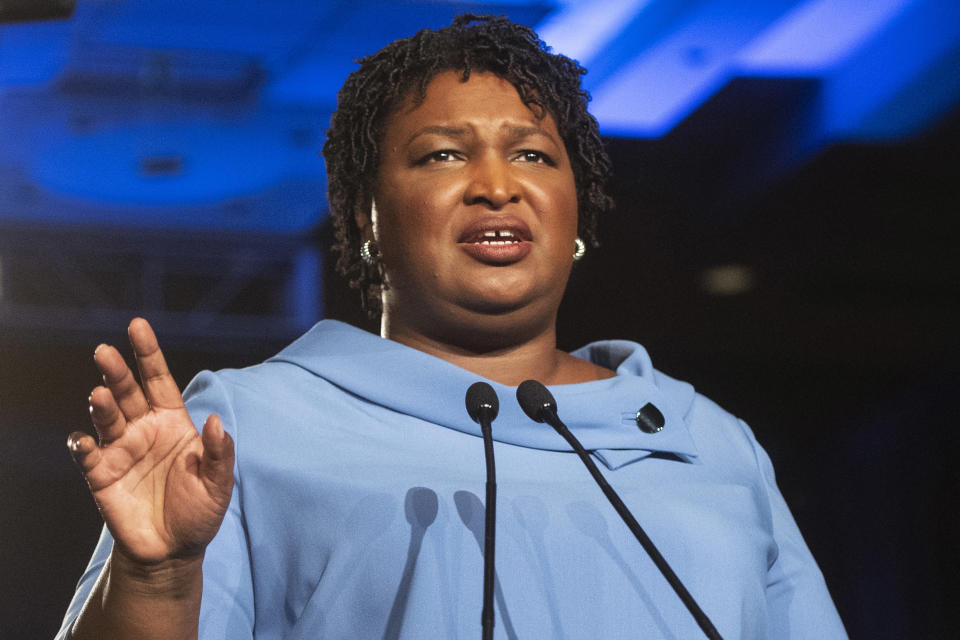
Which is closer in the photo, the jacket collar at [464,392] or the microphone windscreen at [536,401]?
the microphone windscreen at [536,401]

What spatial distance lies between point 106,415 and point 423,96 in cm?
70

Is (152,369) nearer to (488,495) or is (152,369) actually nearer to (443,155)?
(488,495)

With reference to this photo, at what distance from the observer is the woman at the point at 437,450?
0.90m

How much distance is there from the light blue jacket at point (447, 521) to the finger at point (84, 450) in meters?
0.26

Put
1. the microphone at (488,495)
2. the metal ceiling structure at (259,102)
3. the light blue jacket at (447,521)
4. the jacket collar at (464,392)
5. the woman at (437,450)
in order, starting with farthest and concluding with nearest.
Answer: the metal ceiling structure at (259,102), the jacket collar at (464,392), the light blue jacket at (447,521), the woman at (437,450), the microphone at (488,495)

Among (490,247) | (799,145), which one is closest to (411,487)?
(490,247)

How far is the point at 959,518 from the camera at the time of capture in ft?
9.84

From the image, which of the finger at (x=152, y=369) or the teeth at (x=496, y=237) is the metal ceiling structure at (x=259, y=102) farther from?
the finger at (x=152, y=369)

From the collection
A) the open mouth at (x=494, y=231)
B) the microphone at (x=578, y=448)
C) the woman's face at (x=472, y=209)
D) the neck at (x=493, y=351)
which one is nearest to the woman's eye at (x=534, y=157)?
the woman's face at (x=472, y=209)

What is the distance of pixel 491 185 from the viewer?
1.27 meters

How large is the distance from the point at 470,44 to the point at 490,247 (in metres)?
0.34

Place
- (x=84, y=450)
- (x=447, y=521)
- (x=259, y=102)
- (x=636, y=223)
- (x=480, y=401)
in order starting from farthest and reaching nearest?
(x=636, y=223), (x=259, y=102), (x=447, y=521), (x=480, y=401), (x=84, y=450)

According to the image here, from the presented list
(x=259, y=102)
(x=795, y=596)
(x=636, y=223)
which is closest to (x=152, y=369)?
(x=795, y=596)

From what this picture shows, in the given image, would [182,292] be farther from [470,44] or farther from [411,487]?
[411,487]
